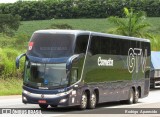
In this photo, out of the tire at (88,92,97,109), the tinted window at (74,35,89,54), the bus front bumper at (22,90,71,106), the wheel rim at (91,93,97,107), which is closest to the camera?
the bus front bumper at (22,90,71,106)

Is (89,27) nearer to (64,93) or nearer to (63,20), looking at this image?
(63,20)

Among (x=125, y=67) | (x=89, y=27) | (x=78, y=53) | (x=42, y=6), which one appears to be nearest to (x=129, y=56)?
(x=125, y=67)

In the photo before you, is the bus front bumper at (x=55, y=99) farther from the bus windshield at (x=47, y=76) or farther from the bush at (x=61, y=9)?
the bush at (x=61, y=9)

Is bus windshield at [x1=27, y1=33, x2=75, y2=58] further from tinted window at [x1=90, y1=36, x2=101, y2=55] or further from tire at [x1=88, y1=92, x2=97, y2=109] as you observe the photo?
tire at [x1=88, y1=92, x2=97, y2=109]

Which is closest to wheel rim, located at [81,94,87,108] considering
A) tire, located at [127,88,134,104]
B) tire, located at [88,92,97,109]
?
tire, located at [88,92,97,109]

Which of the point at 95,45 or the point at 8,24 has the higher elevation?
the point at 95,45

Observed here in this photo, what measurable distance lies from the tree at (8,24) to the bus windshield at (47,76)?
79997mm

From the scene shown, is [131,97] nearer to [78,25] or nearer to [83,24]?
[78,25]

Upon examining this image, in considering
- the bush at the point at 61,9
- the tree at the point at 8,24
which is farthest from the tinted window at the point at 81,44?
the bush at the point at 61,9

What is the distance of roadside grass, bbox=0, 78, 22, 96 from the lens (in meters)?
33.2

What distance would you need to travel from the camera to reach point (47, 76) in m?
20.1

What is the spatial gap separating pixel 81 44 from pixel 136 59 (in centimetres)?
662

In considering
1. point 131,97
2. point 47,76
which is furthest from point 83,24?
point 47,76

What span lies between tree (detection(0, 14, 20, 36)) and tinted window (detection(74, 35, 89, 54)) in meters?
79.3
